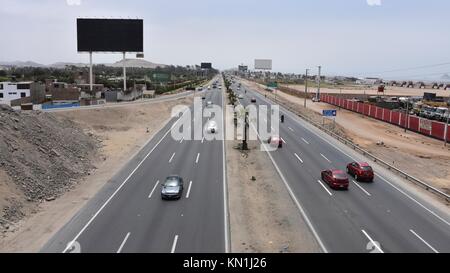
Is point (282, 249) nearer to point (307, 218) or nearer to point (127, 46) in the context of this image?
point (307, 218)

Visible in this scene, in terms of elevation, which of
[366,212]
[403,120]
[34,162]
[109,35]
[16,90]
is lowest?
[366,212]

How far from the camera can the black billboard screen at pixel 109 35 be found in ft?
326

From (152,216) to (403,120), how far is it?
64629 millimetres

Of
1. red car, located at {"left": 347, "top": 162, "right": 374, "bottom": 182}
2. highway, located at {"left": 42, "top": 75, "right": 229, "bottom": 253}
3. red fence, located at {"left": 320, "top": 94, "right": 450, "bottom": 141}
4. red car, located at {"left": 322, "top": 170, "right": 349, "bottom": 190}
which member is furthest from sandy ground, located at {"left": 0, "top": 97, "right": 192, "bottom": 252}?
red fence, located at {"left": 320, "top": 94, "right": 450, "bottom": 141}

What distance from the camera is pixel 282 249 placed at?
72.2 feet

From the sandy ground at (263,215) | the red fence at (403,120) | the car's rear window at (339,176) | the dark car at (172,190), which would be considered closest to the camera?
the sandy ground at (263,215)

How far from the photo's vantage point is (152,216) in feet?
88.3

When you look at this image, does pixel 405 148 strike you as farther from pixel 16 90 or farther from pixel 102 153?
pixel 16 90

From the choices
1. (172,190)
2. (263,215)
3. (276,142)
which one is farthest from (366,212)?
(276,142)

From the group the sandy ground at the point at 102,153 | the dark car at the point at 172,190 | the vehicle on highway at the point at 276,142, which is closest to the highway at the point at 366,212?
the vehicle on highway at the point at 276,142

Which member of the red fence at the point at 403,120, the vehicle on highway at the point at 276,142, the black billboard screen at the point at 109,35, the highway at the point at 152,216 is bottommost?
the highway at the point at 152,216

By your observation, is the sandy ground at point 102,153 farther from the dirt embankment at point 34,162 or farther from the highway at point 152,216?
A: the highway at point 152,216

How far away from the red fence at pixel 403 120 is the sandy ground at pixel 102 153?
146 ft

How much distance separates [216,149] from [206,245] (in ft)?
92.7
